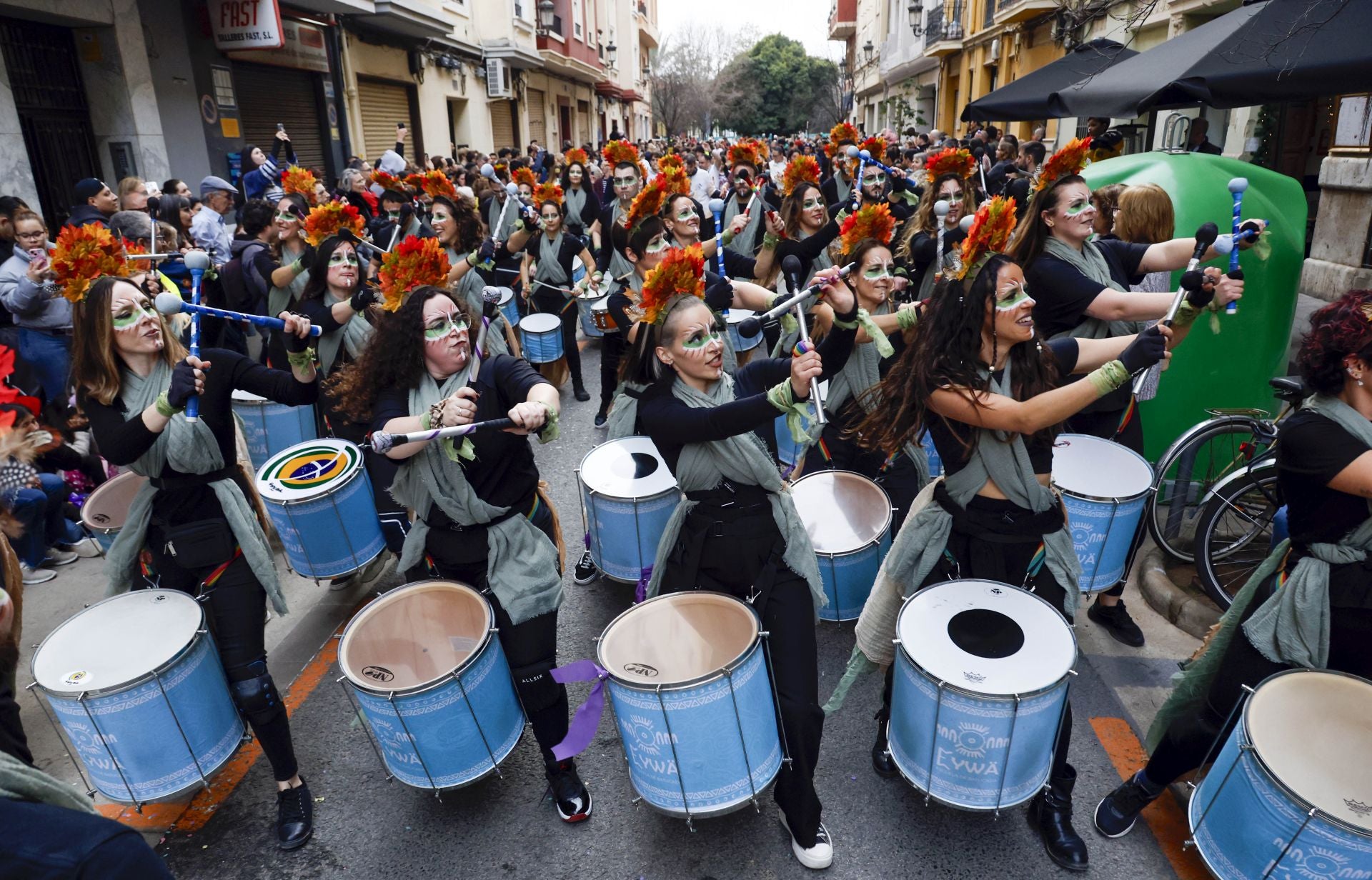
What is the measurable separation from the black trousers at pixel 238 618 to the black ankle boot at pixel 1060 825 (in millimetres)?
2692

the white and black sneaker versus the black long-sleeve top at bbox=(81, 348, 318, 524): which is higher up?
the black long-sleeve top at bbox=(81, 348, 318, 524)

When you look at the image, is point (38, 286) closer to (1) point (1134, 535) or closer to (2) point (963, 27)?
(1) point (1134, 535)

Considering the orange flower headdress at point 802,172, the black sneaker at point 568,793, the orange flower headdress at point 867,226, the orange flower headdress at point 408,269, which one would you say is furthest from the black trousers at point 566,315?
the black sneaker at point 568,793

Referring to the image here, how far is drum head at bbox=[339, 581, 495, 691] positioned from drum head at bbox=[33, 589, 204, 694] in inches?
22.8

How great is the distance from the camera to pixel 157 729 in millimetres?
2760

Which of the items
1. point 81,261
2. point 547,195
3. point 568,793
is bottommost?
point 568,793

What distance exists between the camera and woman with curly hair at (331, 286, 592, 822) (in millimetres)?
3004

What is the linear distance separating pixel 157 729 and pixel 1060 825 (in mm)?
3007

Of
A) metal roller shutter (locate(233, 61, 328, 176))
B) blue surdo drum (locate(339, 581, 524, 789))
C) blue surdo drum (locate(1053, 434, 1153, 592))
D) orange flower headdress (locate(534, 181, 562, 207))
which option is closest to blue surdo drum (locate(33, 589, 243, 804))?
blue surdo drum (locate(339, 581, 524, 789))

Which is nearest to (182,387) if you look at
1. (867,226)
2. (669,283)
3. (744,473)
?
(669,283)

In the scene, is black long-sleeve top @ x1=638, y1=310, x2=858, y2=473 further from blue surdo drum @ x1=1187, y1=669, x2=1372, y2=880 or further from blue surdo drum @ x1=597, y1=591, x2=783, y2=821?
blue surdo drum @ x1=1187, y1=669, x2=1372, y2=880

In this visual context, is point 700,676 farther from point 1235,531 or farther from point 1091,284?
point 1235,531

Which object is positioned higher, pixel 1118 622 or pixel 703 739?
pixel 703 739

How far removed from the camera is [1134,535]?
3.72 metres
